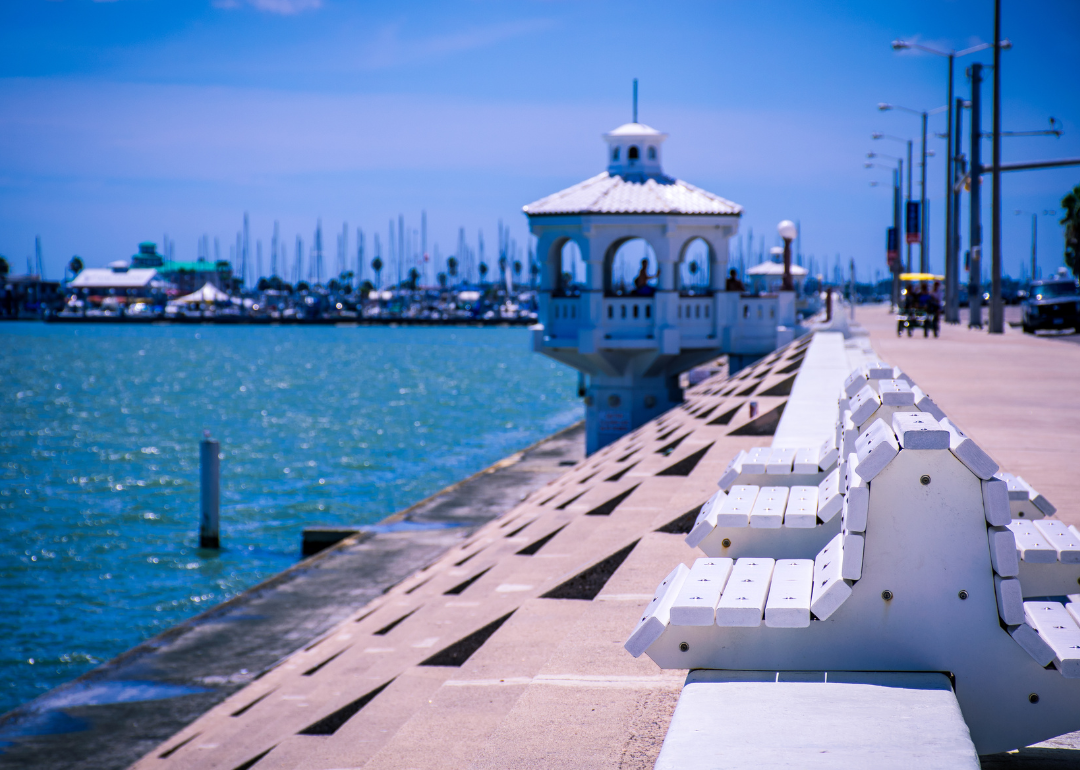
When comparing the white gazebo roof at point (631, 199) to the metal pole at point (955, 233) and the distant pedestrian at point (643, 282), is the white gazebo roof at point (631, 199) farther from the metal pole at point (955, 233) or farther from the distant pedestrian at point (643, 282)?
the metal pole at point (955, 233)

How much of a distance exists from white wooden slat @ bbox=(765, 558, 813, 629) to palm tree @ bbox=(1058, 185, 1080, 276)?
7623 centimetres

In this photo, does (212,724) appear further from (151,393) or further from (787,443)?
(151,393)

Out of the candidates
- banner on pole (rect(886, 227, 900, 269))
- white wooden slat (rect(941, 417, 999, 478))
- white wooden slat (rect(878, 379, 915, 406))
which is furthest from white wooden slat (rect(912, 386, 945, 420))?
banner on pole (rect(886, 227, 900, 269))

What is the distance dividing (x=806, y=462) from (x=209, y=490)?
23.2m

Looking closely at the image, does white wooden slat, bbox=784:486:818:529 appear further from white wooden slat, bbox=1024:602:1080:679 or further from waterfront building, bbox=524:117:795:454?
waterfront building, bbox=524:117:795:454

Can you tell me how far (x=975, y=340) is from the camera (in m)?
27.1

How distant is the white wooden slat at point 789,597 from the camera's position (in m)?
3.76

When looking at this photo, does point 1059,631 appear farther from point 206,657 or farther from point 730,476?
point 206,657

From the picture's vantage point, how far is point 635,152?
27.6m

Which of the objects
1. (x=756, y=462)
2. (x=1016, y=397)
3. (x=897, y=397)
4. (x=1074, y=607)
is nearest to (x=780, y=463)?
(x=756, y=462)

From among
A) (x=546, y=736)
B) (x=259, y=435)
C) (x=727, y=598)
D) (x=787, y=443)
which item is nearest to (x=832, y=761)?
(x=727, y=598)

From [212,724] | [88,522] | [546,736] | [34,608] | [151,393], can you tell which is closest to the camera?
[546,736]

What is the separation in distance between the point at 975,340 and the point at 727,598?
83.2 feet

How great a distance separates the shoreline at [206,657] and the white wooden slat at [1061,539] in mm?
9808
